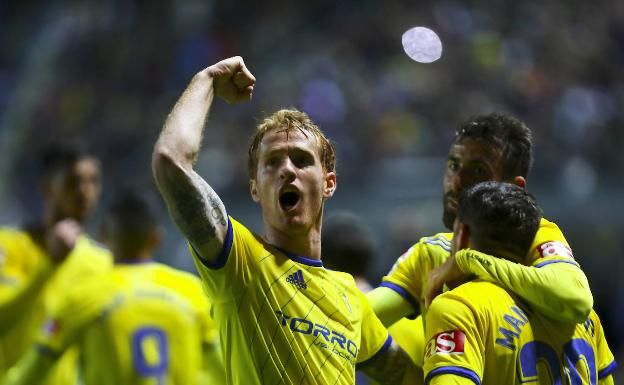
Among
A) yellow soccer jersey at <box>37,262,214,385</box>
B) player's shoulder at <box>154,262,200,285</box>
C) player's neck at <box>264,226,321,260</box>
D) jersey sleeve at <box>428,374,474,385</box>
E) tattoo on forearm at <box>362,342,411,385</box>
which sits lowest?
yellow soccer jersey at <box>37,262,214,385</box>

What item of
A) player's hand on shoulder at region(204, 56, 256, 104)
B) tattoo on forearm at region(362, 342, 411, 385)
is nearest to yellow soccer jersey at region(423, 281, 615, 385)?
tattoo on forearm at region(362, 342, 411, 385)

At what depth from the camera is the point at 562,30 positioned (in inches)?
519

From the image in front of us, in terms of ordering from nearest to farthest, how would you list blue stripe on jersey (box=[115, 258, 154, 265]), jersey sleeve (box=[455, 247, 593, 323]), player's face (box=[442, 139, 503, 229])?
jersey sleeve (box=[455, 247, 593, 323])
player's face (box=[442, 139, 503, 229])
blue stripe on jersey (box=[115, 258, 154, 265])

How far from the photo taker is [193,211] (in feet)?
8.98

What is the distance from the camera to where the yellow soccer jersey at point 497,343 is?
297 centimetres

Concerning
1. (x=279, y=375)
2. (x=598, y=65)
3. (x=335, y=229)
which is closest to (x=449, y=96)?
(x=598, y=65)

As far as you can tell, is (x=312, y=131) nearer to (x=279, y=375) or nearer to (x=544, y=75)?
(x=279, y=375)

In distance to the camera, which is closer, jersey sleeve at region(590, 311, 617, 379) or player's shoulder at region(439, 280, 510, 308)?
player's shoulder at region(439, 280, 510, 308)

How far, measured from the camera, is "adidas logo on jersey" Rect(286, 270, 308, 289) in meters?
3.06

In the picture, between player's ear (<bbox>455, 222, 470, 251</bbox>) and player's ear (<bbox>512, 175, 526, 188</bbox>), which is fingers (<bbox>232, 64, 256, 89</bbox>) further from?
player's ear (<bbox>512, 175, 526, 188</bbox>)

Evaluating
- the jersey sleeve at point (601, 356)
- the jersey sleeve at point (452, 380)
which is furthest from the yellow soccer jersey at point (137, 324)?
the jersey sleeve at point (452, 380)

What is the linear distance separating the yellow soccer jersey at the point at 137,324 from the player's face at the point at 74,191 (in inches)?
26.2

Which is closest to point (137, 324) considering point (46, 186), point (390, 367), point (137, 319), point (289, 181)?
point (137, 319)

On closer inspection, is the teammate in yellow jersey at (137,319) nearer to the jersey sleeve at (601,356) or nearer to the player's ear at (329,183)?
the player's ear at (329,183)
